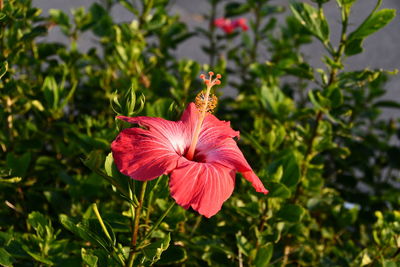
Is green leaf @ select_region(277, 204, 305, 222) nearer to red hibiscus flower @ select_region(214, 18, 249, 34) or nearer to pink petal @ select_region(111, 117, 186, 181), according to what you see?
pink petal @ select_region(111, 117, 186, 181)

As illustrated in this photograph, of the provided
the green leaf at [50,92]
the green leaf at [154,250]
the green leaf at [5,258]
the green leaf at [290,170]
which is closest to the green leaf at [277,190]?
the green leaf at [290,170]

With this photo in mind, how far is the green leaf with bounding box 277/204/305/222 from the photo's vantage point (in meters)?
1.17

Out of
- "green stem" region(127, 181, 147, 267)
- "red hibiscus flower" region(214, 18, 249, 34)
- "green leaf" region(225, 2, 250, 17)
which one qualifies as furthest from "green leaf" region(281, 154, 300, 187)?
"red hibiscus flower" region(214, 18, 249, 34)

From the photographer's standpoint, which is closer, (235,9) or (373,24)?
(373,24)

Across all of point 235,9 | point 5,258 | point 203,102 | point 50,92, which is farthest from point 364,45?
point 5,258

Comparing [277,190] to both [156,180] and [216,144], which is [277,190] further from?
[156,180]

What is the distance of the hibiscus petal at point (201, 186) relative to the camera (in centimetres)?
79

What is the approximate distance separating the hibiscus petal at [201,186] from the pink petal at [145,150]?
0.03 m

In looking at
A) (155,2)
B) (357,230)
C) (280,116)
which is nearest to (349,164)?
(357,230)

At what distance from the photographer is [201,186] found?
0.81 m

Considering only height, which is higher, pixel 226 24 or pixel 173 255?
pixel 226 24

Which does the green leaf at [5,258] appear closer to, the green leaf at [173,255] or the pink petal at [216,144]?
the green leaf at [173,255]

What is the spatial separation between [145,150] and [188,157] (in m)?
0.15

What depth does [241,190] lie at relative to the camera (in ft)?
4.51
